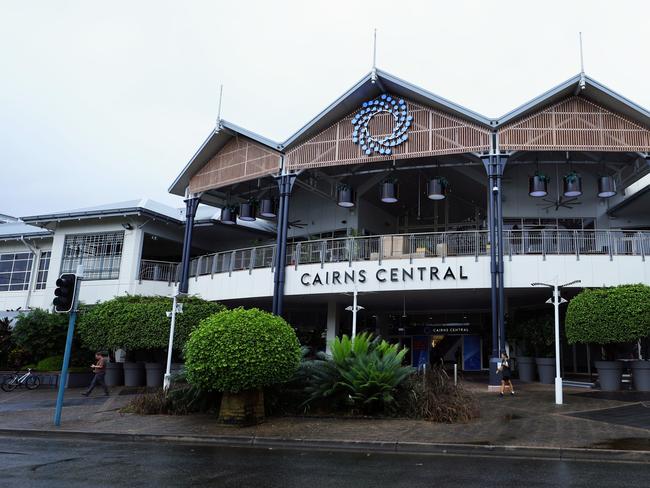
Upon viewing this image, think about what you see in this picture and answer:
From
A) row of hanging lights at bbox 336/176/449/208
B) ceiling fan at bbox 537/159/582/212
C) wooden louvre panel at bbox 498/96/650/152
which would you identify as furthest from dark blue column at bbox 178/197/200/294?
ceiling fan at bbox 537/159/582/212

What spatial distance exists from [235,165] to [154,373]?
30.5ft

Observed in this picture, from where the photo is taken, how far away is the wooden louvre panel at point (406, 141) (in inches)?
813

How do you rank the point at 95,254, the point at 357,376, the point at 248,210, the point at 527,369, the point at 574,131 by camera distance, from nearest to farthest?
the point at 357,376
the point at 574,131
the point at 527,369
the point at 248,210
the point at 95,254

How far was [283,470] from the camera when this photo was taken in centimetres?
768

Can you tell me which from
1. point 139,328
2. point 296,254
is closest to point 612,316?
point 296,254

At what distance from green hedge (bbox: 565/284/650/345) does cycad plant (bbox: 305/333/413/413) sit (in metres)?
6.75

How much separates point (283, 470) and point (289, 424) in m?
4.03

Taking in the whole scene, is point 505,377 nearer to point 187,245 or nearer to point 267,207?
point 267,207

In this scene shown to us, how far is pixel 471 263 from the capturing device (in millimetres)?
19672

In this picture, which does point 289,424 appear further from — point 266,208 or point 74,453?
point 266,208

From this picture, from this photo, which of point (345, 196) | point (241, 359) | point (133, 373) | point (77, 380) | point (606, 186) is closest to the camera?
point (241, 359)

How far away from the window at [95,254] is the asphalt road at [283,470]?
17.6m

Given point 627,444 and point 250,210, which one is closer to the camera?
point 627,444

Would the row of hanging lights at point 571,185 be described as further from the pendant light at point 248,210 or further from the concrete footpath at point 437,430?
the pendant light at point 248,210
